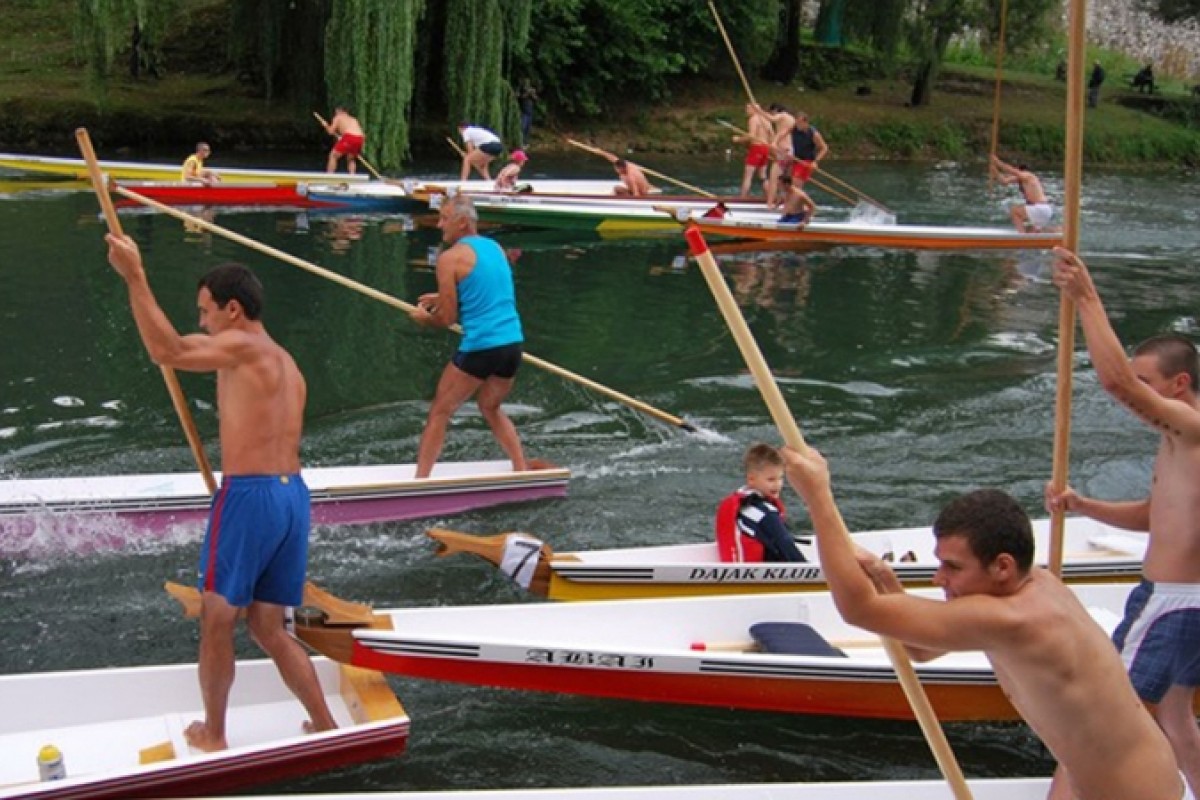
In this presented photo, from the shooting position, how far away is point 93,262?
15.9 metres

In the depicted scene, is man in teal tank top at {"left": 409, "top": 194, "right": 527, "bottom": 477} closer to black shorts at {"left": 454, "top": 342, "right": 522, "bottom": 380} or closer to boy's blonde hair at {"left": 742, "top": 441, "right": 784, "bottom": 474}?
black shorts at {"left": 454, "top": 342, "right": 522, "bottom": 380}

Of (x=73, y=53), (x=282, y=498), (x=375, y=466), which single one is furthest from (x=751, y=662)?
(x=73, y=53)

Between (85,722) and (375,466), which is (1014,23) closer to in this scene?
(375,466)

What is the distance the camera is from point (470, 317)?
8.35 meters

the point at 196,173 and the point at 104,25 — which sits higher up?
the point at 104,25

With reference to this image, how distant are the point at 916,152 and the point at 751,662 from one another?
30321 mm

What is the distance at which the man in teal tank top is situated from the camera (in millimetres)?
8219

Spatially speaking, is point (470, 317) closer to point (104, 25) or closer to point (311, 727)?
point (311, 727)

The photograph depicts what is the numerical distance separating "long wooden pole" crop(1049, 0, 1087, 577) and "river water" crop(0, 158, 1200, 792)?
86.2 inches

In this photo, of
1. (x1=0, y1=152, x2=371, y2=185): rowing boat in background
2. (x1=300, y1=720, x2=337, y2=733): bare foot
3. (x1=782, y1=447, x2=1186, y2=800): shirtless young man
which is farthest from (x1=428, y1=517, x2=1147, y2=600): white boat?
(x1=0, y1=152, x2=371, y2=185): rowing boat in background

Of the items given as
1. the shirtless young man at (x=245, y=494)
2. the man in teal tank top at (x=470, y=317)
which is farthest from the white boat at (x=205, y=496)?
the shirtless young man at (x=245, y=494)

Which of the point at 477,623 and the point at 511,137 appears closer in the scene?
the point at 477,623

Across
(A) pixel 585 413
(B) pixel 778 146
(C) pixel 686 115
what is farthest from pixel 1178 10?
(A) pixel 585 413

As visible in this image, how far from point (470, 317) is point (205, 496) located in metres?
1.97
